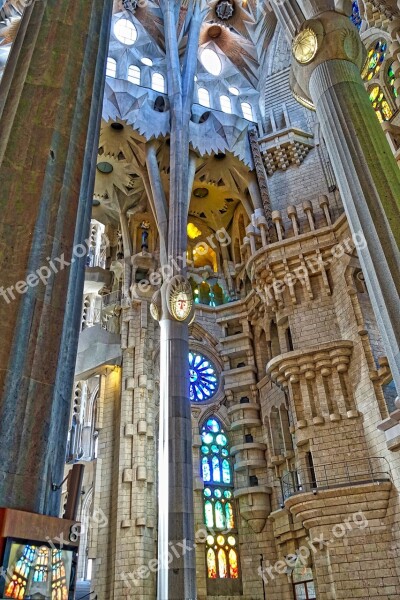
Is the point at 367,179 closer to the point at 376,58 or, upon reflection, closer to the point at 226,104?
the point at 376,58

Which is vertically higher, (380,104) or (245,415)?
(380,104)

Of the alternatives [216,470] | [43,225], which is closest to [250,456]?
[216,470]

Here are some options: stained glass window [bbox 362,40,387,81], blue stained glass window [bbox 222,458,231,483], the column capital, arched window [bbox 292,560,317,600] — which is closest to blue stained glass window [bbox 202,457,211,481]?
blue stained glass window [bbox 222,458,231,483]

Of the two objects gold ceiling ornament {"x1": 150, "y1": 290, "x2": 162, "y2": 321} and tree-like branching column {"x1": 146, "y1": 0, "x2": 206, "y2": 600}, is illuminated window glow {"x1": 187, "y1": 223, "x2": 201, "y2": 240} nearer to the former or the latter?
tree-like branching column {"x1": 146, "y1": 0, "x2": 206, "y2": 600}

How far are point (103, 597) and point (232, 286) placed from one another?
483 inches

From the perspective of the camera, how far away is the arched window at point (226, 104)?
71.5 ft

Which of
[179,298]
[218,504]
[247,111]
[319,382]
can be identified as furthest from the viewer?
[247,111]

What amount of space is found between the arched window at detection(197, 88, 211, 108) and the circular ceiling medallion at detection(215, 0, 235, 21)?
4.28 meters

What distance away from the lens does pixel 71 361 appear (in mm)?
4664

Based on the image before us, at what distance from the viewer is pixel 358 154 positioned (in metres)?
8.42

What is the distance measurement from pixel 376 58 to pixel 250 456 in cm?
1391

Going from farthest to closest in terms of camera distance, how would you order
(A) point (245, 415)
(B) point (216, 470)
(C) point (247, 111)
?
(C) point (247, 111) < (A) point (245, 415) < (B) point (216, 470)

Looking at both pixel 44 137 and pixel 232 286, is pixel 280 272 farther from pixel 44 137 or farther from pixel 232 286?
pixel 44 137

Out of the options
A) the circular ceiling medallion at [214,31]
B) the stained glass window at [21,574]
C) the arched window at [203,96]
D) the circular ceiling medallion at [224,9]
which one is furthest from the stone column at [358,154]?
the circular ceiling medallion at [224,9]
